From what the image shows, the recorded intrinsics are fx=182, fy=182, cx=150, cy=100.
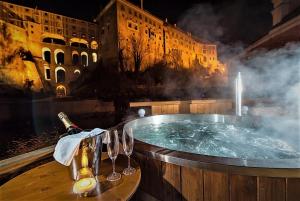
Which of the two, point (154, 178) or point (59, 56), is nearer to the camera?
point (154, 178)

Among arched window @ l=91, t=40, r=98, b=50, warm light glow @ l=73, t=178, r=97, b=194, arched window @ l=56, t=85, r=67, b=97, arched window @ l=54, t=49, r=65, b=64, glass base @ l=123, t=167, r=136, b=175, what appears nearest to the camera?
warm light glow @ l=73, t=178, r=97, b=194

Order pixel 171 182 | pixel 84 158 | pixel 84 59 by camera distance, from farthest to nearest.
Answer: pixel 84 59, pixel 171 182, pixel 84 158

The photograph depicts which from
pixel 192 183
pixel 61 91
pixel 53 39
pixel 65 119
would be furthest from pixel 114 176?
pixel 53 39

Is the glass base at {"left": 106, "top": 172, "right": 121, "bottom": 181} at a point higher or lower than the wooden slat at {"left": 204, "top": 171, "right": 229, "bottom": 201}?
higher

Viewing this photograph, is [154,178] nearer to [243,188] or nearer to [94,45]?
[243,188]

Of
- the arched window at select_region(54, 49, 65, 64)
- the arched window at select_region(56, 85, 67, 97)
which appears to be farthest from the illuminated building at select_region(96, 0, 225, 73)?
the arched window at select_region(54, 49, 65, 64)

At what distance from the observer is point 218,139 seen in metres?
2.57

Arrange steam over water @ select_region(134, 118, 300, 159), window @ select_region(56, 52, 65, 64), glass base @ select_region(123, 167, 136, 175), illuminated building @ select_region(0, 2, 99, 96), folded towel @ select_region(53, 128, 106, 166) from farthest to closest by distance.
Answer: window @ select_region(56, 52, 65, 64) < illuminated building @ select_region(0, 2, 99, 96) < steam over water @ select_region(134, 118, 300, 159) < glass base @ select_region(123, 167, 136, 175) < folded towel @ select_region(53, 128, 106, 166)

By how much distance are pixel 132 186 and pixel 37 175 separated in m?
0.53

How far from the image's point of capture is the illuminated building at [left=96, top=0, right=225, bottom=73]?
10.3 metres

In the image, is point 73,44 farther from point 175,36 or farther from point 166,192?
point 166,192

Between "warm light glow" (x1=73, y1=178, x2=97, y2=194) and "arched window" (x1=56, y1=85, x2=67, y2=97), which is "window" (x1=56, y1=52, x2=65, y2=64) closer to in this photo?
"arched window" (x1=56, y1=85, x2=67, y2=97)

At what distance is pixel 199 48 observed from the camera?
1050cm

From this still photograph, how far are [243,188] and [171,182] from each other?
44cm
